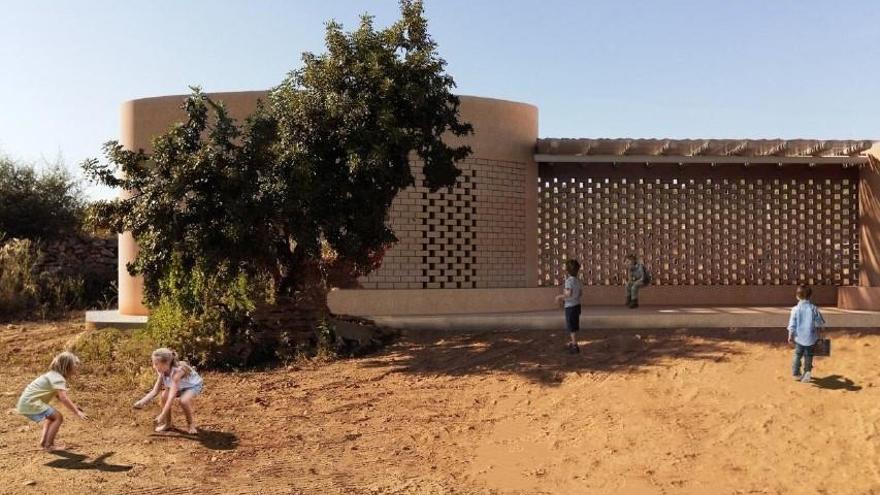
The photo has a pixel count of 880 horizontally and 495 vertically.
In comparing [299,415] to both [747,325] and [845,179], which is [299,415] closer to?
[747,325]

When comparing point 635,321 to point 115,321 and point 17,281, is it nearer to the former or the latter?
point 115,321

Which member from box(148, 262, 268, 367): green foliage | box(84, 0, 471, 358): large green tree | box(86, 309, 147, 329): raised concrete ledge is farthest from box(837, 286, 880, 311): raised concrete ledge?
box(86, 309, 147, 329): raised concrete ledge

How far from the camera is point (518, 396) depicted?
9.29 meters

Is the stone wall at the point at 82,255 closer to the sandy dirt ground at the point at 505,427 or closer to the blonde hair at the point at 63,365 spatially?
the sandy dirt ground at the point at 505,427

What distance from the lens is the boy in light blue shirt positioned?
8.72m

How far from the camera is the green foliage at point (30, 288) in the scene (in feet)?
56.7

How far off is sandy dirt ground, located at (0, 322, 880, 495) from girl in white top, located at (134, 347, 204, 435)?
0.19 m

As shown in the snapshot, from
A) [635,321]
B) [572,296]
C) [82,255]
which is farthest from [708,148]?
[82,255]

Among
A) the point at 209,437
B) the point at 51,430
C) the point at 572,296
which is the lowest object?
the point at 209,437

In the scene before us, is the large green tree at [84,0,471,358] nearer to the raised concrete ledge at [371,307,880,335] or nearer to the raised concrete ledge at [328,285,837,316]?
the raised concrete ledge at [371,307,880,335]

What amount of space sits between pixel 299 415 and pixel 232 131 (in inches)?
163

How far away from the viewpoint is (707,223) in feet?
51.6

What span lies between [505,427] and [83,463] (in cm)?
412

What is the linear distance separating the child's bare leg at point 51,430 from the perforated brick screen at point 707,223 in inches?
398
